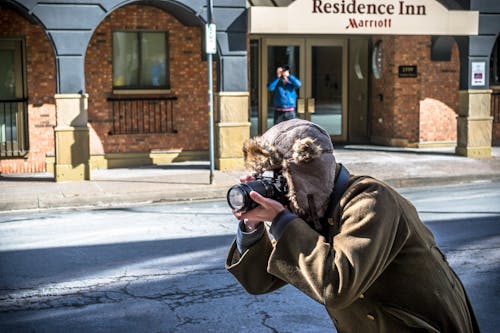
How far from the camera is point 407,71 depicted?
18.1 meters

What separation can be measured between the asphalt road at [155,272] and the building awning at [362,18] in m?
4.80

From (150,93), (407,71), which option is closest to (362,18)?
(407,71)

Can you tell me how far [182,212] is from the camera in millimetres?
10688

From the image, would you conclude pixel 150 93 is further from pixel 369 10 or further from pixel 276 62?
pixel 369 10

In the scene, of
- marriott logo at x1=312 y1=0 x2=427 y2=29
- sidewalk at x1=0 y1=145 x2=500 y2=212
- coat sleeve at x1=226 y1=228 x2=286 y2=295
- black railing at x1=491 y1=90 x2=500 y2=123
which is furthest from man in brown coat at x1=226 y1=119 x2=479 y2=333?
black railing at x1=491 y1=90 x2=500 y2=123

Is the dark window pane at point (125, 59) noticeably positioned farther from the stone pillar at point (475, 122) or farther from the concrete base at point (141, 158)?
the stone pillar at point (475, 122)

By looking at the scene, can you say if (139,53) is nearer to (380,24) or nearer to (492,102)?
(380,24)

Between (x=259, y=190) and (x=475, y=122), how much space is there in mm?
14627

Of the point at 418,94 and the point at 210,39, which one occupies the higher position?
the point at 210,39

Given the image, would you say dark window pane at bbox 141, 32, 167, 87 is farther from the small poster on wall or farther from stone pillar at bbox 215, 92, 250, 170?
the small poster on wall

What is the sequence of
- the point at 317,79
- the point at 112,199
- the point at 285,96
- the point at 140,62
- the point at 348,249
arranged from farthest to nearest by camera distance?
the point at 317,79, the point at 140,62, the point at 285,96, the point at 112,199, the point at 348,249

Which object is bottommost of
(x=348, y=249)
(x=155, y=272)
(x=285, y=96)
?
(x=155, y=272)

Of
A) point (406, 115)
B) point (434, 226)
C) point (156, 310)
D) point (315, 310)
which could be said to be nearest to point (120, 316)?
point (156, 310)

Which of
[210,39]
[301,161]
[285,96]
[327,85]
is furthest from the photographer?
[327,85]
